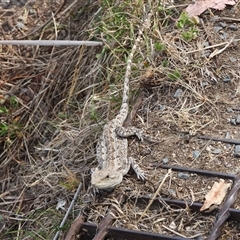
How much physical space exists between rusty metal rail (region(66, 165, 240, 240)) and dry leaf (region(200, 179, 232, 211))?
0.04 m

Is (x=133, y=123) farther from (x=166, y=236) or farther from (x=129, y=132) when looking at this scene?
(x=166, y=236)

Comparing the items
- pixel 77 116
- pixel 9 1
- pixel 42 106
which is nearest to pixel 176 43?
pixel 77 116

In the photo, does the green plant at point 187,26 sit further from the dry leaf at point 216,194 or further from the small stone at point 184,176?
the dry leaf at point 216,194

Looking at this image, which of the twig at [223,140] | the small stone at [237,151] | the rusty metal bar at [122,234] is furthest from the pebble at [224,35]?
the rusty metal bar at [122,234]

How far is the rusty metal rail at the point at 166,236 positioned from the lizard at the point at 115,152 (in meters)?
0.27

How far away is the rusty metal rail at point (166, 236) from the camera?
3.96 m

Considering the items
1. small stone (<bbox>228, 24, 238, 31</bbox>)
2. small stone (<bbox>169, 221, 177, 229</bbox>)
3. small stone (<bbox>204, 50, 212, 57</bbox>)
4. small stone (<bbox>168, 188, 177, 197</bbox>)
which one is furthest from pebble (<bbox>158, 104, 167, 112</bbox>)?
small stone (<bbox>169, 221, 177, 229</bbox>)

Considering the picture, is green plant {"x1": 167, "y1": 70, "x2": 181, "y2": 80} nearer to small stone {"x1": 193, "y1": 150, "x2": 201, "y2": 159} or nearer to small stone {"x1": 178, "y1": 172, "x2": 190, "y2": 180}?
small stone {"x1": 193, "y1": 150, "x2": 201, "y2": 159}

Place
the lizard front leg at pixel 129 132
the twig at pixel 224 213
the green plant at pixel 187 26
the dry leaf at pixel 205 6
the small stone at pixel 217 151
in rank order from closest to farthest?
1. the twig at pixel 224 213
2. the small stone at pixel 217 151
3. the lizard front leg at pixel 129 132
4. the green plant at pixel 187 26
5. the dry leaf at pixel 205 6

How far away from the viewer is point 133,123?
200 inches

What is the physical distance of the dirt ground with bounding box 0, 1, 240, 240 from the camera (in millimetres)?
4367

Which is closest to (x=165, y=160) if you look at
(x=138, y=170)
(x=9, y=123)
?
(x=138, y=170)

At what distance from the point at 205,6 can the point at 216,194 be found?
7.21 feet

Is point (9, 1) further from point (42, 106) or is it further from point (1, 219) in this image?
point (1, 219)
